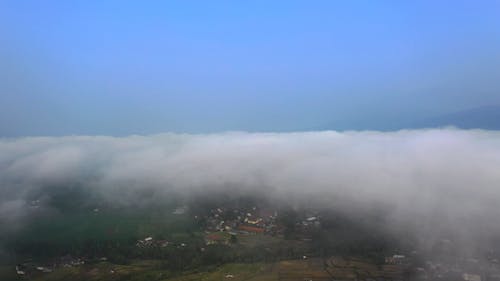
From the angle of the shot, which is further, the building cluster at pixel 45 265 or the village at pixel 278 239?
the building cluster at pixel 45 265

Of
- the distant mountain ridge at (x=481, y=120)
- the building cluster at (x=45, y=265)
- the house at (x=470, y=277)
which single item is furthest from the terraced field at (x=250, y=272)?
the distant mountain ridge at (x=481, y=120)

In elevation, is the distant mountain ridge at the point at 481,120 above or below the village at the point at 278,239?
above

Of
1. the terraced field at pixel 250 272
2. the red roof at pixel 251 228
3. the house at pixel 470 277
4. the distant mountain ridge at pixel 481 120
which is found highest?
the distant mountain ridge at pixel 481 120

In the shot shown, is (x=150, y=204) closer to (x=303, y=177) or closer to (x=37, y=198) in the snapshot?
(x=37, y=198)

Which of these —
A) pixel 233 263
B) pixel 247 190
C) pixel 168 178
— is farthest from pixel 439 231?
pixel 168 178

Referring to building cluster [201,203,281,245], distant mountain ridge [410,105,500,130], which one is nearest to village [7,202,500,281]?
building cluster [201,203,281,245]

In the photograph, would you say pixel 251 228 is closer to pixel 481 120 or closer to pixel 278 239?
pixel 278 239

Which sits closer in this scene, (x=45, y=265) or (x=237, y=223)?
(x=45, y=265)

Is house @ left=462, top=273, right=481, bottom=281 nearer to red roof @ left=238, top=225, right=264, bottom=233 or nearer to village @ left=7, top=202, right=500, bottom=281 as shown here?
village @ left=7, top=202, right=500, bottom=281

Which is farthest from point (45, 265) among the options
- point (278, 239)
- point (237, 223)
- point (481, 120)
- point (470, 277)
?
point (481, 120)

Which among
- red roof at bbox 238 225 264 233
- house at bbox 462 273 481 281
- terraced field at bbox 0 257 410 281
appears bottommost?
terraced field at bbox 0 257 410 281

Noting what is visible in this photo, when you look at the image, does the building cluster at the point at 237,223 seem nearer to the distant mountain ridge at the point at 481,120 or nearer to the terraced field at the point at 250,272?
the terraced field at the point at 250,272

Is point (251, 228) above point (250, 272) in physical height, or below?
above
